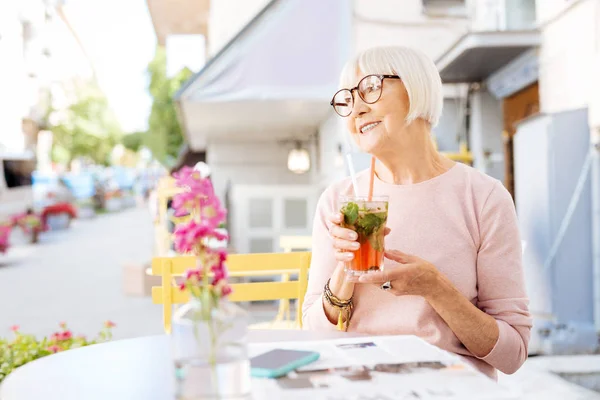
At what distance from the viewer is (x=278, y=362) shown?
1.43m

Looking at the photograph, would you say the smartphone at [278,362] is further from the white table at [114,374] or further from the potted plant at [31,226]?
the potted plant at [31,226]

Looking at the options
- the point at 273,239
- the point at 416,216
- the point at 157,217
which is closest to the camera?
the point at 416,216

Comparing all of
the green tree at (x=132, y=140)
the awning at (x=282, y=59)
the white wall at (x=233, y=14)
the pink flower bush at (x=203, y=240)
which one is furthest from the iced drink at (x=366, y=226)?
the green tree at (x=132, y=140)

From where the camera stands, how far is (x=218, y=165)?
45.3ft

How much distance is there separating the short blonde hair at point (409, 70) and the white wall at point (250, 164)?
11144mm

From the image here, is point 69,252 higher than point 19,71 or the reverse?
the reverse

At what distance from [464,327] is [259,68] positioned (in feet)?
18.8

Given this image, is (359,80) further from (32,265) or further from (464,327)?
(32,265)

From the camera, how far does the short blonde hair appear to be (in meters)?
1.93

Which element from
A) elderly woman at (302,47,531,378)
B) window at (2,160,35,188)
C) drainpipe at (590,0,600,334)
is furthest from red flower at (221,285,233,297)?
window at (2,160,35,188)

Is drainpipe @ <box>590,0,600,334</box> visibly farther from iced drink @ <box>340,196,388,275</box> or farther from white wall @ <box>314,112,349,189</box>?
iced drink @ <box>340,196,388,275</box>

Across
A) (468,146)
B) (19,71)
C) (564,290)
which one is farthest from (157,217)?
(19,71)

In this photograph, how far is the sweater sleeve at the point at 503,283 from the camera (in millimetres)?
Result: 1894

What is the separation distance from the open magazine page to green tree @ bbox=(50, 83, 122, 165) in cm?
4000
